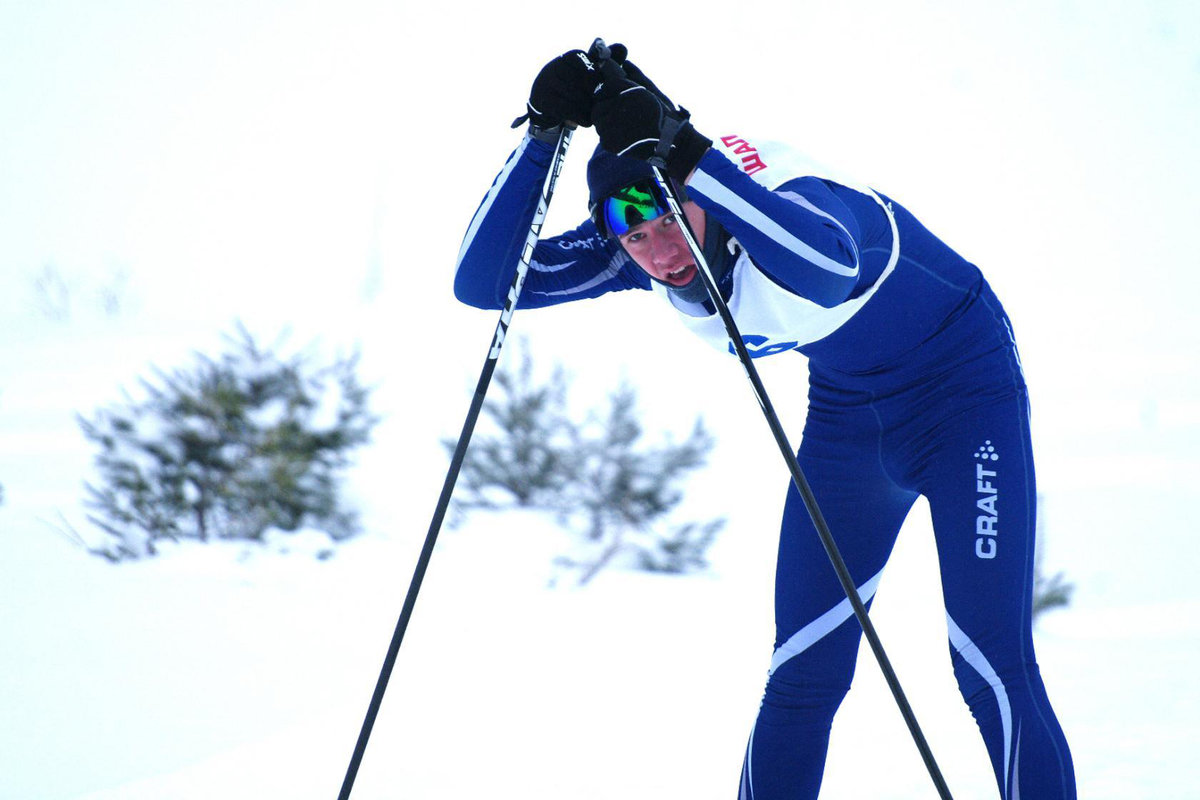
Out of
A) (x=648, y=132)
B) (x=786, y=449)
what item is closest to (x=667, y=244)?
(x=648, y=132)

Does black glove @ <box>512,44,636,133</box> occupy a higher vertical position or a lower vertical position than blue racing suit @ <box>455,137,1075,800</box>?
higher

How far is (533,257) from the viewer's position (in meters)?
1.51

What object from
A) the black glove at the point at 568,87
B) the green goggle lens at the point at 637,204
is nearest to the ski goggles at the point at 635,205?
the green goggle lens at the point at 637,204

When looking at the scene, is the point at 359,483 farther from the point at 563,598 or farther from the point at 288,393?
the point at 563,598

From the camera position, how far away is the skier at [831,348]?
45.7 inches

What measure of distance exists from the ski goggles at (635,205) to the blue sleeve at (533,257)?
0.12 meters

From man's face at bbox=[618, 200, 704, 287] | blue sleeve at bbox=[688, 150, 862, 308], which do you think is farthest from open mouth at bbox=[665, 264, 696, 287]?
blue sleeve at bbox=[688, 150, 862, 308]

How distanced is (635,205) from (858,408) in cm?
48

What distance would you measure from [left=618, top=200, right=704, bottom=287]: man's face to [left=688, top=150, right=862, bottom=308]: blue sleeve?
0.53 ft

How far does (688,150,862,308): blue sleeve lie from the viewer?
1098mm

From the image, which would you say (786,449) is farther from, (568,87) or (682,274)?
(568,87)

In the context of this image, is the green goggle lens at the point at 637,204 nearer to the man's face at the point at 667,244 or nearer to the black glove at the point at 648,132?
the man's face at the point at 667,244

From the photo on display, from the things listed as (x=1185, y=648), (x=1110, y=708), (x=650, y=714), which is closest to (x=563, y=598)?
(x=650, y=714)

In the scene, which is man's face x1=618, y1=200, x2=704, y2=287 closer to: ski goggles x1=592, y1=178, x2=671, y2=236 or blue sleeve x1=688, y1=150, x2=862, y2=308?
ski goggles x1=592, y1=178, x2=671, y2=236
